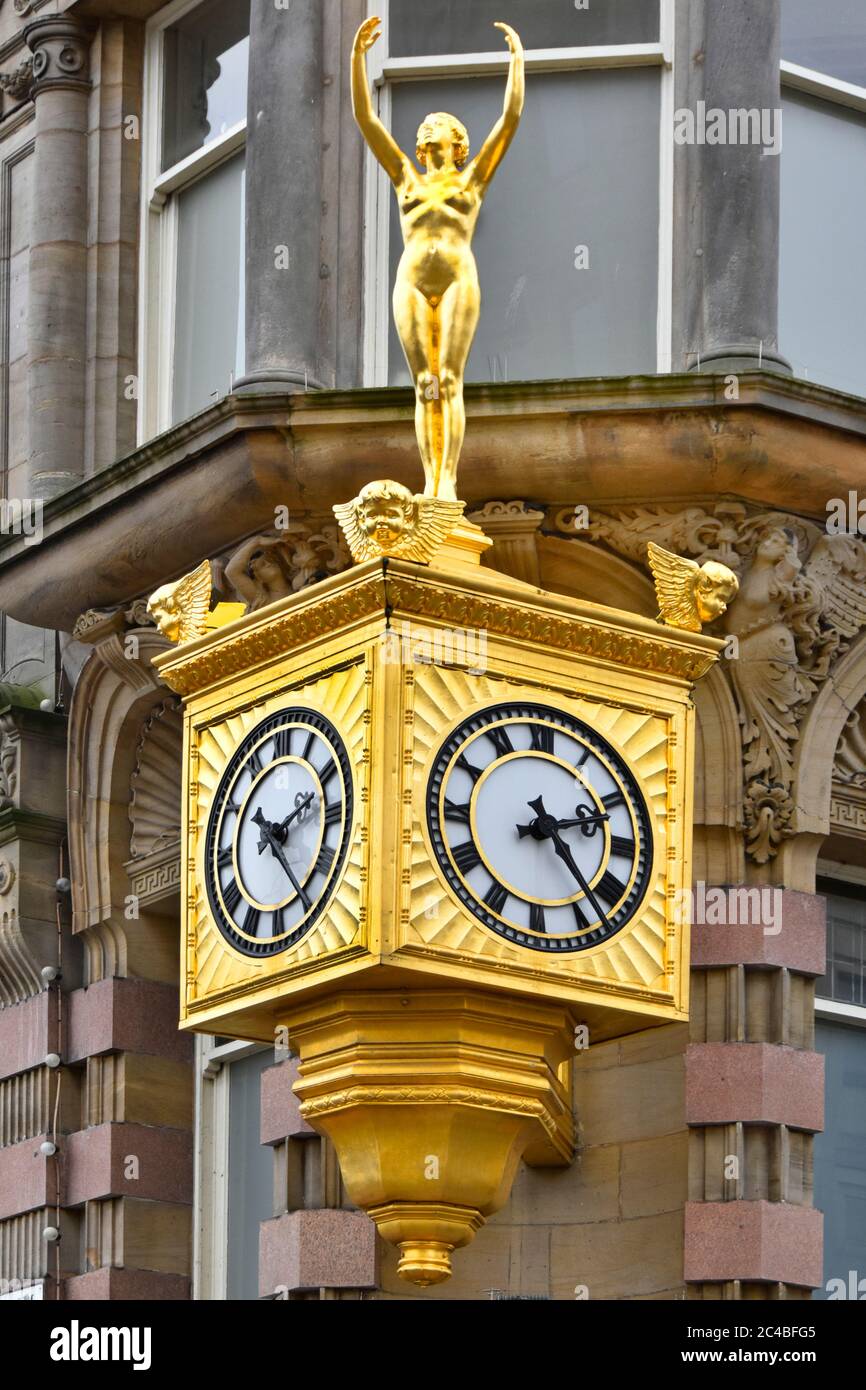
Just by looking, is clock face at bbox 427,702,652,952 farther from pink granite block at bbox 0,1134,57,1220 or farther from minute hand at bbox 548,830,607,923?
pink granite block at bbox 0,1134,57,1220

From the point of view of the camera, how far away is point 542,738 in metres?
15.9

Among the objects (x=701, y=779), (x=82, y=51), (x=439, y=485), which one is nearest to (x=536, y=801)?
(x=439, y=485)

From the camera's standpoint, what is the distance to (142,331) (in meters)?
20.9

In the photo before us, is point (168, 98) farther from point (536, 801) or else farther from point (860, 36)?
point (536, 801)

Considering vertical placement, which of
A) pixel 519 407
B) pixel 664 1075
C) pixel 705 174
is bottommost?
pixel 664 1075

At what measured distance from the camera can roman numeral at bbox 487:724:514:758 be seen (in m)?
15.8

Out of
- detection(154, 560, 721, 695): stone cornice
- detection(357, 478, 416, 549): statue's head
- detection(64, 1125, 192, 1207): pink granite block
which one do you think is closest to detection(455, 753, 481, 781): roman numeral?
detection(154, 560, 721, 695): stone cornice


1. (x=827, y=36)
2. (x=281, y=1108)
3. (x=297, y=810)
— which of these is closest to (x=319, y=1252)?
(x=281, y=1108)

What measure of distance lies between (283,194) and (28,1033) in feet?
14.3

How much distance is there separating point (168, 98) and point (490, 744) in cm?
630

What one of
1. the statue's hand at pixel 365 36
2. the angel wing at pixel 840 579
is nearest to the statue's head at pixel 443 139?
the statue's hand at pixel 365 36

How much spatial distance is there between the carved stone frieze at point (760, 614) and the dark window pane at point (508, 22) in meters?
2.45

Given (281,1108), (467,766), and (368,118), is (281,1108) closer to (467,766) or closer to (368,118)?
(467,766)

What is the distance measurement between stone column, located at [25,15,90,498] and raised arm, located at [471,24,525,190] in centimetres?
419
